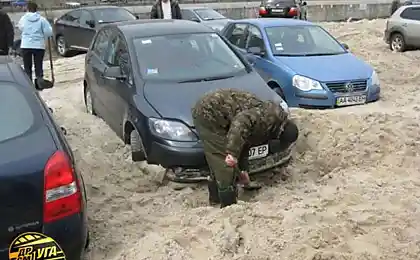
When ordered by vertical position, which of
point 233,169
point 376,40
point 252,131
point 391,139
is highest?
point 252,131

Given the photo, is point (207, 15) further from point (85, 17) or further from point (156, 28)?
point (156, 28)

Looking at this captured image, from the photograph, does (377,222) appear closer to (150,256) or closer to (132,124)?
(150,256)

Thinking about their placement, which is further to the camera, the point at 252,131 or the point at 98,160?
the point at 98,160

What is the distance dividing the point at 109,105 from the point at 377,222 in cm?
375

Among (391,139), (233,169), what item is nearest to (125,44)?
(233,169)

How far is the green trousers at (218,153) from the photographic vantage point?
4.76 metres

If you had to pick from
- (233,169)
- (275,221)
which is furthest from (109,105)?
(275,221)

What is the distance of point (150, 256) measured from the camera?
3943 mm

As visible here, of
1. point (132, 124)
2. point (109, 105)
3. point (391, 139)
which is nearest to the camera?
point (132, 124)

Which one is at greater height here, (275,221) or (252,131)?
(252,131)

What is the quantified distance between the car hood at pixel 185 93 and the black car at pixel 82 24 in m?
10.6

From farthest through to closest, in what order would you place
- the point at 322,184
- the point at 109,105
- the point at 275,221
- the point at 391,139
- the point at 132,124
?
the point at 109,105 → the point at 391,139 → the point at 132,124 → the point at 322,184 → the point at 275,221

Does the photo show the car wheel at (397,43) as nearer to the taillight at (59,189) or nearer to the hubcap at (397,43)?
the hubcap at (397,43)

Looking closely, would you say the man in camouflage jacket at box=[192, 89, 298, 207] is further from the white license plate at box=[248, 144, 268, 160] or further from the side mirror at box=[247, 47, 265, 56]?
the side mirror at box=[247, 47, 265, 56]
